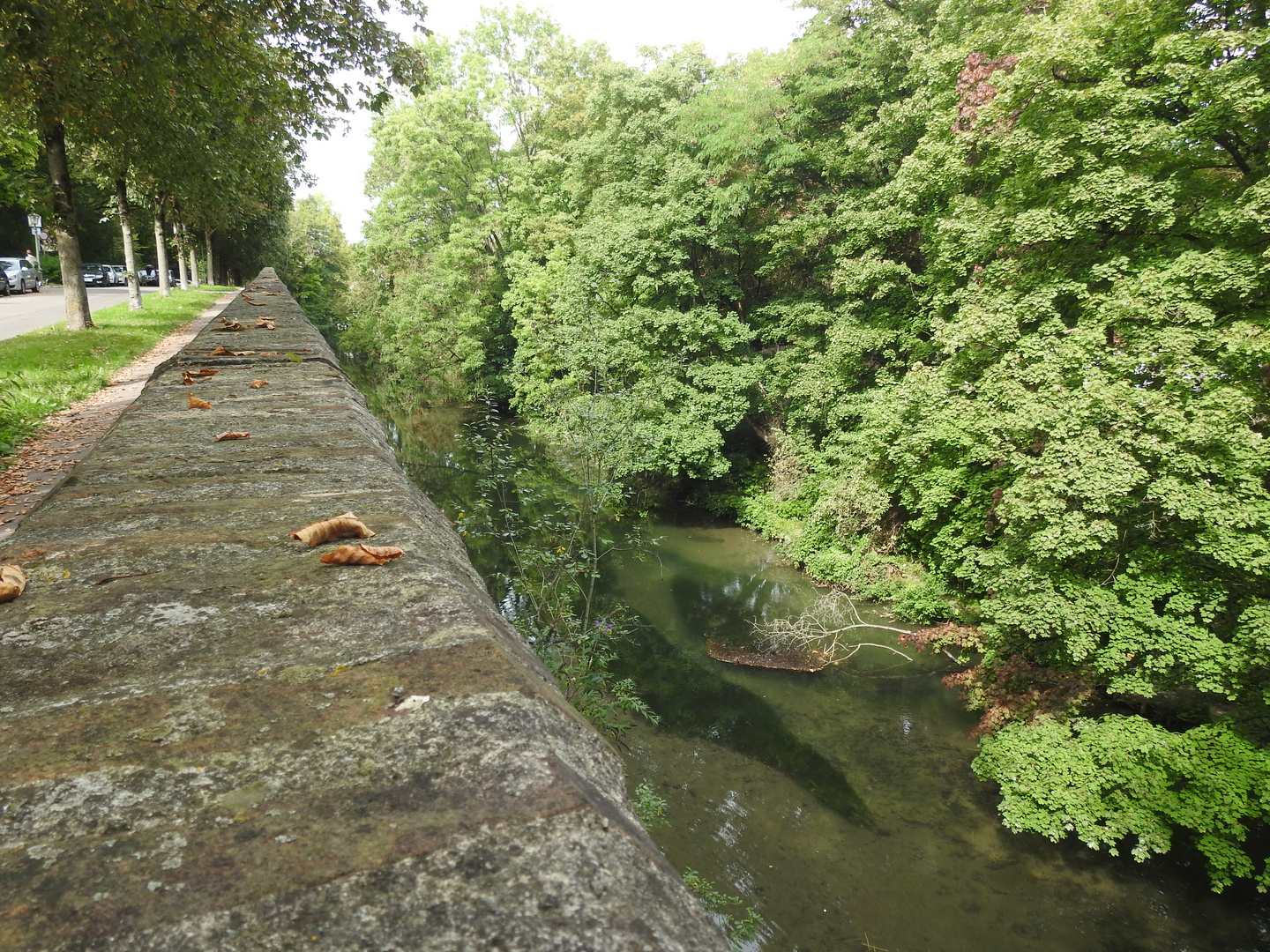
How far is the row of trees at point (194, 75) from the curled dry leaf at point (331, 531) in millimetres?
4898

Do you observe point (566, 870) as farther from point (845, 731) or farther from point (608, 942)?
point (845, 731)

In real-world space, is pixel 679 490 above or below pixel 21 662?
below

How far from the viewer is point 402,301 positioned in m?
28.8

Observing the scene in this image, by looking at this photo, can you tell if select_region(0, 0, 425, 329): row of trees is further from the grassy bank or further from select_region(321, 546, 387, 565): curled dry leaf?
select_region(321, 546, 387, 565): curled dry leaf

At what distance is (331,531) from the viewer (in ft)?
5.53

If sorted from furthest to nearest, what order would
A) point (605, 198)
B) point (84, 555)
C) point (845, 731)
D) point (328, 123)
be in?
1. point (605, 198)
2. point (845, 731)
3. point (328, 123)
4. point (84, 555)

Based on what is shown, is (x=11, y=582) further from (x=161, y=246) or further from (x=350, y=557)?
(x=161, y=246)

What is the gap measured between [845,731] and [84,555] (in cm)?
1079

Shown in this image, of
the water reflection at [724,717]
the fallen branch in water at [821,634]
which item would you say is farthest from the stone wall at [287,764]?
the fallen branch in water at [821,634]

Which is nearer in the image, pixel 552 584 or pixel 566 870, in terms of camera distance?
pixel 566 870

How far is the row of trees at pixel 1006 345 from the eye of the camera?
27.0ft

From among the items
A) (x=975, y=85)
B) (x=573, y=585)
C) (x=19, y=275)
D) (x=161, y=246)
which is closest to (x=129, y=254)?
(x=161, y=246)

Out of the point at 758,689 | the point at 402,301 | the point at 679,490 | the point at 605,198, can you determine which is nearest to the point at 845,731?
the point at 758,689

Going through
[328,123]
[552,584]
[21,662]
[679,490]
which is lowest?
[679,490]
